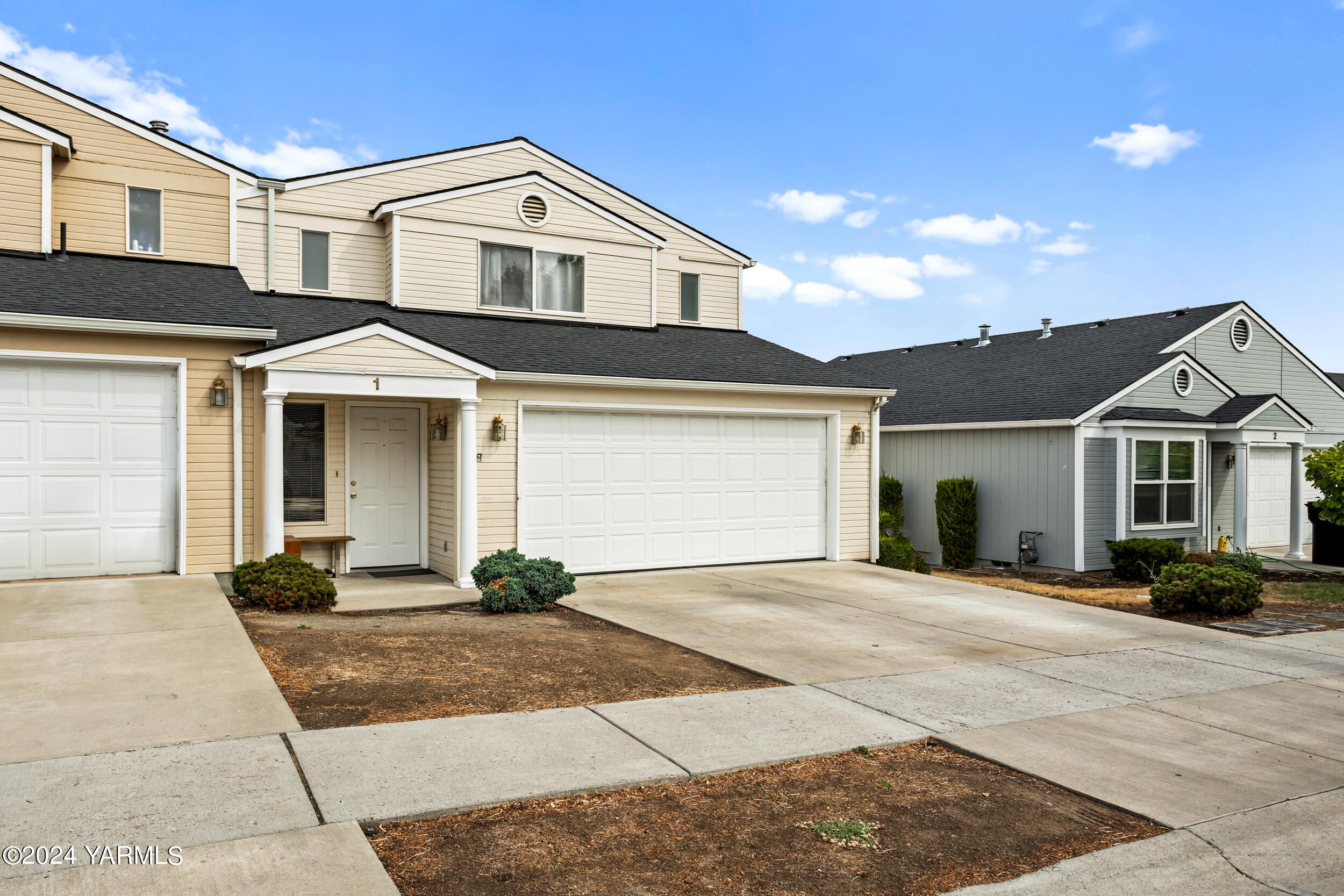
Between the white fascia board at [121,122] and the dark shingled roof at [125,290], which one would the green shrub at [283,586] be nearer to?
the dark shingled roof at [125,290]

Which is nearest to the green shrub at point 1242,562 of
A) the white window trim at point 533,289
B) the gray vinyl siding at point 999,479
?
the gray vinyl siding at point 999,479

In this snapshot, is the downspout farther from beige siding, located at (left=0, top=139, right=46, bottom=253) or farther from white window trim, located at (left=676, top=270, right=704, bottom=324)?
beige siding, located at (left=0, top=139, right=46, bottom=253)

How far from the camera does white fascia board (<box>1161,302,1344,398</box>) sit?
61.2ft

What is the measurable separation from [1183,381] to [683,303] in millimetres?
10114

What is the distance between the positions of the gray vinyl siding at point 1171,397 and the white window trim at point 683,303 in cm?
748

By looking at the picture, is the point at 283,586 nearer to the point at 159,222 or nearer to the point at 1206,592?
the point at 159,222

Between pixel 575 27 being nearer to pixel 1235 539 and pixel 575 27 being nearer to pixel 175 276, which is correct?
pixel 175 276

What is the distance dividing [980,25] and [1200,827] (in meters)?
16.4

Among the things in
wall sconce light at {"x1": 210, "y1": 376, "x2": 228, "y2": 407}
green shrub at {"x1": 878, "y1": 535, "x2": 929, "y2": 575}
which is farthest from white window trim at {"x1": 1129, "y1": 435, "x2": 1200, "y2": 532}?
wall sconce light at {"x1": 210, "y1": 376, "x2": 228, "y2": 407}

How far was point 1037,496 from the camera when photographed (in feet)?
55.6

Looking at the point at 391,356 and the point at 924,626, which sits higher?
the point at 391,356

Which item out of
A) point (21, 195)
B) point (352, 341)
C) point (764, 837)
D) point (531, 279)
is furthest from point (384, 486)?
point (764, 837)

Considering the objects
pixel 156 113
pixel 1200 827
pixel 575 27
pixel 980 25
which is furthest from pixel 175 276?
pixel 980 25

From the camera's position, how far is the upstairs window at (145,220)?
1255cm
